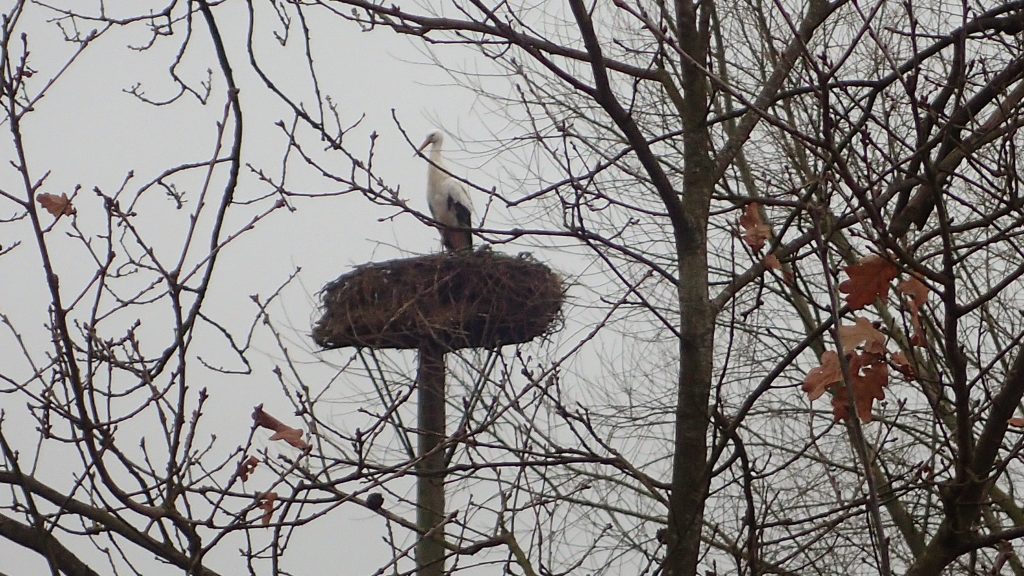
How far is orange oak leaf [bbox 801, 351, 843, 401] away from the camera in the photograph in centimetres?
161

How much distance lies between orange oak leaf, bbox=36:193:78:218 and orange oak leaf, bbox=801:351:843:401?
4.54 feet

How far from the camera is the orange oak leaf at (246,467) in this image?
1952mm

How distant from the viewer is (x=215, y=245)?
1915 millimetres

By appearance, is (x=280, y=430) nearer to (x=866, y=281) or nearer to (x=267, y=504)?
(x=267, y=504)

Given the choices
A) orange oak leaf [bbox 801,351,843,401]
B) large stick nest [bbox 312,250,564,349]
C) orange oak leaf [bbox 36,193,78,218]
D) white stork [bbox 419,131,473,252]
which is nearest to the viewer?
orange oak leaf [bbox 801,351,843,401]

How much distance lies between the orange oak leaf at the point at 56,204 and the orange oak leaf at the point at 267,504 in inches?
27.8

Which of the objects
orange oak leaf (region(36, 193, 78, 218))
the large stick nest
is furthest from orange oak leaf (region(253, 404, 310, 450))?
the large stick nest

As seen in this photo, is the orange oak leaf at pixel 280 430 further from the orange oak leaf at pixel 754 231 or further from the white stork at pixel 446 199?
the white stork at pixel 446 199

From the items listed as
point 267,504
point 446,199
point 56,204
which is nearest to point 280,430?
point 267,504

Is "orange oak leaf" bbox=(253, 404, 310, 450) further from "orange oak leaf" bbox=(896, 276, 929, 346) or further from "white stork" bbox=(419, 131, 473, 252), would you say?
"white stork" bbox=(419, 131, 473, 252)

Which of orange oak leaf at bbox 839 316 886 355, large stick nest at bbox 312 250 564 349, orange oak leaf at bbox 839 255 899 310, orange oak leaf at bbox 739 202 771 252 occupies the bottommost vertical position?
orange oak leaf at bbox 839 316 886 355

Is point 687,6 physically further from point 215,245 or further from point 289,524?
point 289,524

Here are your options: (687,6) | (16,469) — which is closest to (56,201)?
(16,469)

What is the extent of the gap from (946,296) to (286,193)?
1.24m
